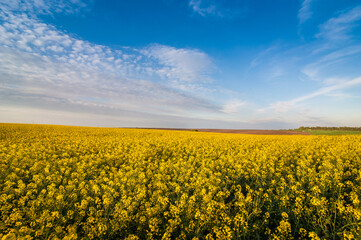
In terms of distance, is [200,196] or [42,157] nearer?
[200,196]

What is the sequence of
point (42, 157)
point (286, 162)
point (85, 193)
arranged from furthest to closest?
point (286, 162) < point (42, 157) < point (85, 193)

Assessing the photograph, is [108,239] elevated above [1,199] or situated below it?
below

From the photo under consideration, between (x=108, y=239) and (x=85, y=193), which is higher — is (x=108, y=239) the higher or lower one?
the lower one

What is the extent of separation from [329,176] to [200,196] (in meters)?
6.08

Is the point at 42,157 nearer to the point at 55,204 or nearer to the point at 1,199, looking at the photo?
the point at 1,199

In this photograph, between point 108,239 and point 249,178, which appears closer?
point 108,239

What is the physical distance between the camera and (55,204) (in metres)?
4.38

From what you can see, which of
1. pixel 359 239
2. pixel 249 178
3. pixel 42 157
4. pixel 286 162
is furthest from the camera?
pixel 286 162

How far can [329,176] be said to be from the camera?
7.18m

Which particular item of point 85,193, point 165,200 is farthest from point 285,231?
point 85,193

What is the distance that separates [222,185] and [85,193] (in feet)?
16.0

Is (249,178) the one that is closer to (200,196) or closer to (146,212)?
(200,196)

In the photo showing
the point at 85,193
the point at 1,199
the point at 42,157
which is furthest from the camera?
the point at 42,157

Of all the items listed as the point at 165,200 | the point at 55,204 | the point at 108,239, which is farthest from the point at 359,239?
the point at 55,204
